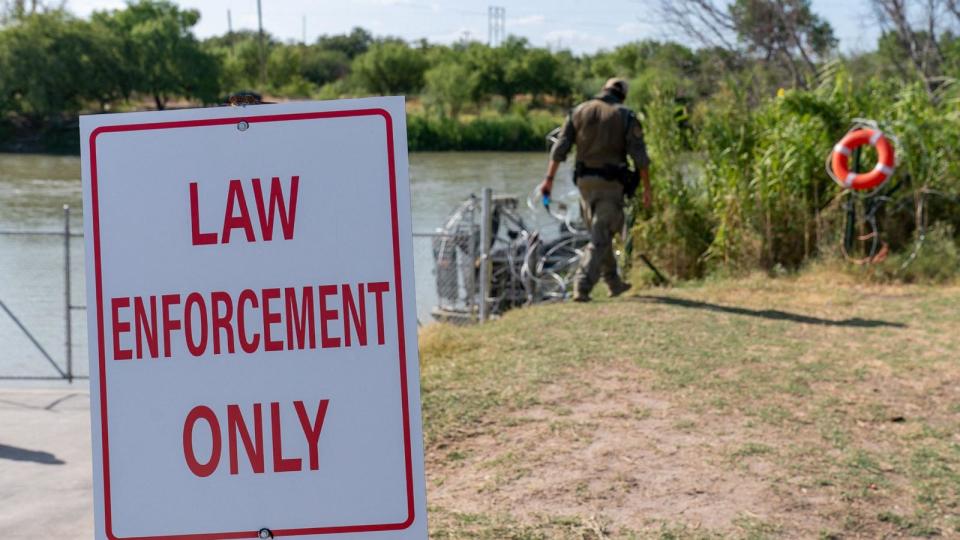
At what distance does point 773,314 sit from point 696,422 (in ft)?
10.6

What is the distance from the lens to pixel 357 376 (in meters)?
2.36

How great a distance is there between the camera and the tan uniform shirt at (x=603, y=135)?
30.3 feet

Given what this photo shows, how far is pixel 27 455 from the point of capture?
6.15 m

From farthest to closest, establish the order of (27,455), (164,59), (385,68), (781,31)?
(385,68), (164,59), (781,31), (27,455)

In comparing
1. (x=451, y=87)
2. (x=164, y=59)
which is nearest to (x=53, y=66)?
(x=164, y=59)

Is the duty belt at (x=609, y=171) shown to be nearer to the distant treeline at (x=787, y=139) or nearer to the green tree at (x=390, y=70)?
the distant treeline at (x=787, y=139)

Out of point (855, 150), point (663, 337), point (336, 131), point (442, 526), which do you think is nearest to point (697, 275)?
point (855, 150)

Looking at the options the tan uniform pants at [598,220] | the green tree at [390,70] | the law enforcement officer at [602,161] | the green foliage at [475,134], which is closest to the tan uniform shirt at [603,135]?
the law enforcement officer at [602,161]

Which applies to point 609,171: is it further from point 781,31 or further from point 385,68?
point 385,68

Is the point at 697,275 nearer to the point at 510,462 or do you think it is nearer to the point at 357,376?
the point at 510,462

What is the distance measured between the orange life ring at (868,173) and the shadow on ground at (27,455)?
7.40 metres

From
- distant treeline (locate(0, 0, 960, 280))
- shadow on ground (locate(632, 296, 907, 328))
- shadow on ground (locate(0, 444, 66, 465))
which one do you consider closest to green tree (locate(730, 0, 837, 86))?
distant treeline (locate(0, 0, 960, 280))

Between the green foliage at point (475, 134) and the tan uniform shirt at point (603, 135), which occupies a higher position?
the green foliage at point (475, 134)

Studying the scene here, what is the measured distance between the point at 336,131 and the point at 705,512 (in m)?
2.72
